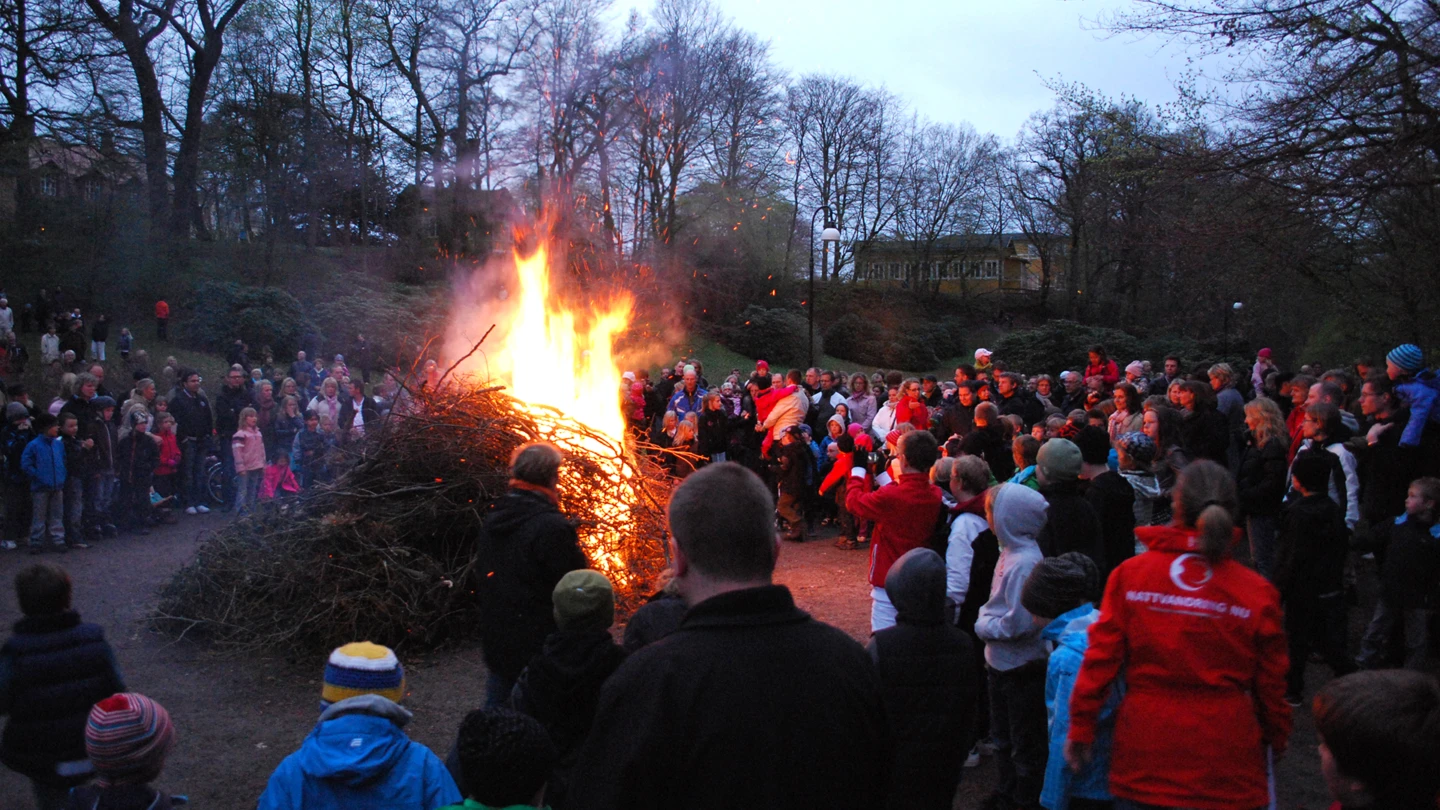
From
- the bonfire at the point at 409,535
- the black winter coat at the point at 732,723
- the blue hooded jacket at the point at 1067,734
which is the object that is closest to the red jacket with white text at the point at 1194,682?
the blue hooded jacket at the point at 1067,734

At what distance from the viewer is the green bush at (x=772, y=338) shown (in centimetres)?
3366

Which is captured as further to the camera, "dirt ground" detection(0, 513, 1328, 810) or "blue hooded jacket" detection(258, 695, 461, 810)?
"dirt ground" detection(0, 513, 1328, 810)

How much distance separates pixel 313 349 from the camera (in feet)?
Answer: 82.2

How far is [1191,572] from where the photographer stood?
316 cm

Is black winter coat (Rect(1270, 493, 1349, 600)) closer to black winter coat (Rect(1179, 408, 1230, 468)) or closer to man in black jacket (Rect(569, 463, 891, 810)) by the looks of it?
black winter coat (Rect(1179, 408, 1230, 468))

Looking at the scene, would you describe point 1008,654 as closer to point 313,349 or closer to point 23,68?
point 313,349

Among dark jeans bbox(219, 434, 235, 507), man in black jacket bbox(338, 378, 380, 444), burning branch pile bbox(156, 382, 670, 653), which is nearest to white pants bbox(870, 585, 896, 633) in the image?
burning branch pile bbox(156, 382, 670, 653)

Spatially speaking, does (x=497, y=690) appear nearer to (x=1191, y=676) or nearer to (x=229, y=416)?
(x=1191, y=676)

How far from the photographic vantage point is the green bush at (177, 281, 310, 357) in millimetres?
24547

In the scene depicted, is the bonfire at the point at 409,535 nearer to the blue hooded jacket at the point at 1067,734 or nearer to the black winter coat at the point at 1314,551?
the blue hooded jacket at the point at 1067,734

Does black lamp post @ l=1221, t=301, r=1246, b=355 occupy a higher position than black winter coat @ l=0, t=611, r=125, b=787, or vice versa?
black lamp post @ l=1221, t=301, r=1246, b=355

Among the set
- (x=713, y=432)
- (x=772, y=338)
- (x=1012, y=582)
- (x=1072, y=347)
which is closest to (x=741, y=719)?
(x=1012, y=582)

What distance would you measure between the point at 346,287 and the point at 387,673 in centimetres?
2725

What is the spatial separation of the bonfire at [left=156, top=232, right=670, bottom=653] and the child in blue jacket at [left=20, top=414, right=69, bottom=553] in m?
3.79
